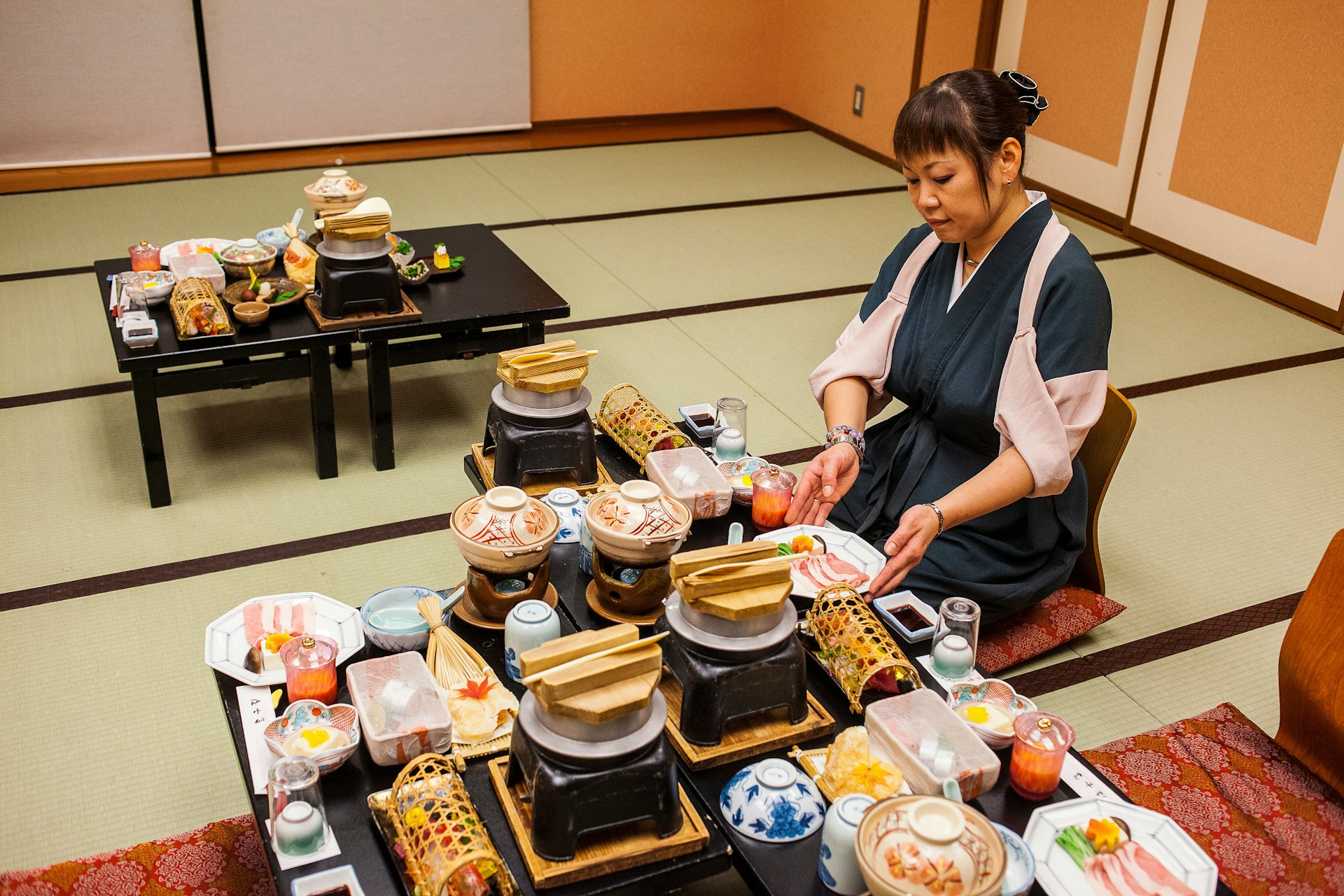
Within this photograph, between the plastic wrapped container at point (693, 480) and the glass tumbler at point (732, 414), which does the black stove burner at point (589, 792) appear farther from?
the glass tumbler at point (732, 414)

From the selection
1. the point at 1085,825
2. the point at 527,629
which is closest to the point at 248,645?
the point at 527,629

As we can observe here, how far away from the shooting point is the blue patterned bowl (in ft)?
4.70

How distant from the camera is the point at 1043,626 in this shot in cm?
254

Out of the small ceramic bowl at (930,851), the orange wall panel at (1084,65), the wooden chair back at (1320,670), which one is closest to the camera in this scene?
the small ceramic bowl at (930,851)

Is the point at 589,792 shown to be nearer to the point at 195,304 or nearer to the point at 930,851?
the point at 930,851

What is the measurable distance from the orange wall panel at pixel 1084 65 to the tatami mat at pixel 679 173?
83cm

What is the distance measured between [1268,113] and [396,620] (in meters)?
4.26

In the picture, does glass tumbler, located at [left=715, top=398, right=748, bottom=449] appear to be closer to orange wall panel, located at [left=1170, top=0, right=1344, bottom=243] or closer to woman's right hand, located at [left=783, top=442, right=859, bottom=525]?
woman's right hand, located at [left=783, top=442, right=859, bottom=525]

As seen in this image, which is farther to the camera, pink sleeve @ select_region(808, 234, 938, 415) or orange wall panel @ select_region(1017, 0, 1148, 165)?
orange wall panel @ select_region(1017, 0, 1148, 165)

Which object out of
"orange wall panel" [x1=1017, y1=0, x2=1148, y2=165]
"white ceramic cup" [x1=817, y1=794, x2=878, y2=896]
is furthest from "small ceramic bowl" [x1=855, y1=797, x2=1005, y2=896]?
"orange wall panel" [x1=1017, y1=0, x2=1148, y2=165]

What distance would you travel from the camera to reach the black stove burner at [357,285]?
3.06m

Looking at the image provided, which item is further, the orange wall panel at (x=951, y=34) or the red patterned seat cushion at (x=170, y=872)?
the orange wall panel at (x=951, y=34)

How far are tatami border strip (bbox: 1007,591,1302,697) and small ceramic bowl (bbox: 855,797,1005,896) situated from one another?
1.26 meters

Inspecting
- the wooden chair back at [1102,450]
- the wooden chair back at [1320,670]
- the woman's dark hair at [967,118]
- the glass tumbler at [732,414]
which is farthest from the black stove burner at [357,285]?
the wooden chair back at [1320,670]
